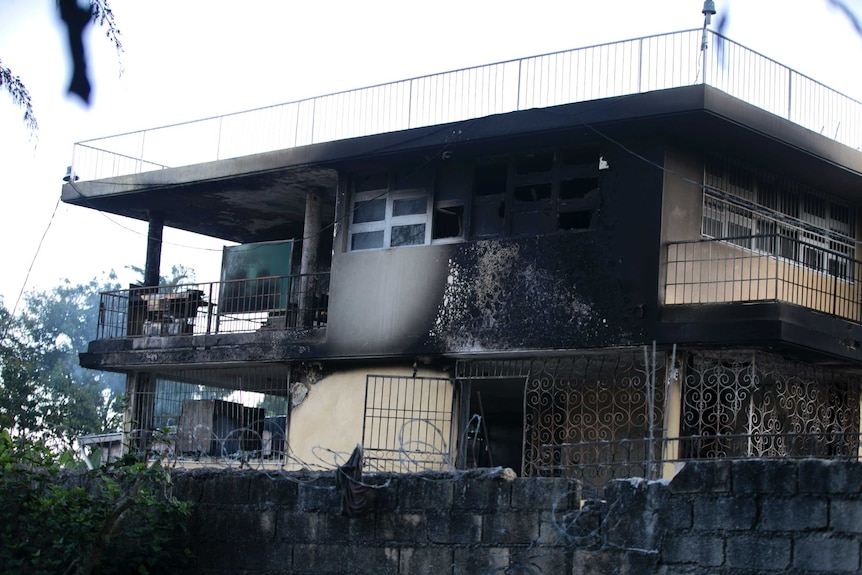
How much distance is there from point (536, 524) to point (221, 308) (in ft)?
33.6

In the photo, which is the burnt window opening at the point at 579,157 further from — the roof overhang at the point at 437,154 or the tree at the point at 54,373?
the tree at the point at 54,373

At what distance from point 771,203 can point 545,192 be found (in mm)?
2891

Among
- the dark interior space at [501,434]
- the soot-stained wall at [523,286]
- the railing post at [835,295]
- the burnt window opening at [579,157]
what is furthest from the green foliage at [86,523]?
the railing post at [835,295]

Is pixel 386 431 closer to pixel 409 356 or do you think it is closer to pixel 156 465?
pixel 409 356

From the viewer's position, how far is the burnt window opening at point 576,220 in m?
14.5

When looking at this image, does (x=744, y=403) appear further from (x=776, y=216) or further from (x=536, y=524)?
(x=536, y=524)

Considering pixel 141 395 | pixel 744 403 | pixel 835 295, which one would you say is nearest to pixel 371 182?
pixel 141 395

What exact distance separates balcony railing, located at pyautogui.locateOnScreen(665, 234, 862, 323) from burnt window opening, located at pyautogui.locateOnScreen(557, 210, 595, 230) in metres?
1.10

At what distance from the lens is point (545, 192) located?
14938 mm

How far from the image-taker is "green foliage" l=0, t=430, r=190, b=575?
1018 centimetres

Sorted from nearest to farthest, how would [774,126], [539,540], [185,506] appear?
[539,540], [185,506], [774,126]

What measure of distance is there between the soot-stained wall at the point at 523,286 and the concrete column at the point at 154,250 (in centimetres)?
416

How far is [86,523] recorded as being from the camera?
10.2 m

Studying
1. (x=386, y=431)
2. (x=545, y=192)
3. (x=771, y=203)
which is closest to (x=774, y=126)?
(x=771, y=203)
